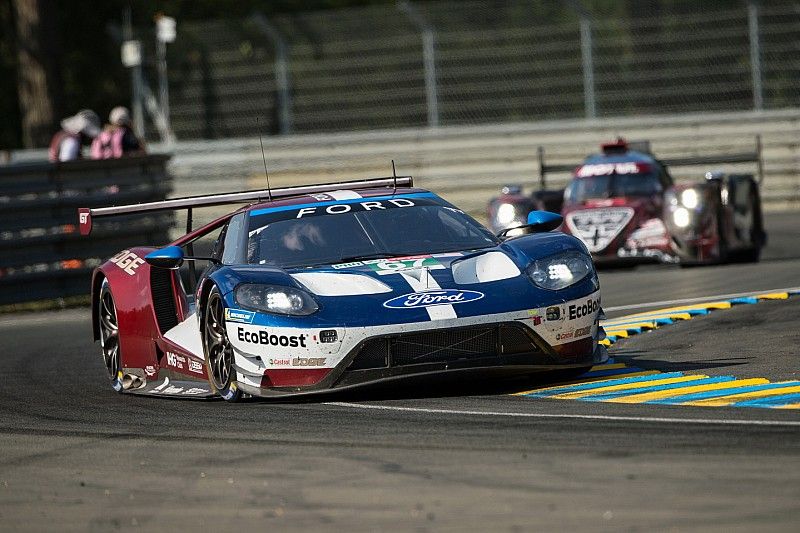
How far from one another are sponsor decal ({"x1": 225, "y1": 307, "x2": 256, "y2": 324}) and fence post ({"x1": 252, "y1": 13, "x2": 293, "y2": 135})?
1543 cm

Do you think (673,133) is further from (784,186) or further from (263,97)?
(263,97)

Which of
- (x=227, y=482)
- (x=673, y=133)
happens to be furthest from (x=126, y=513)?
(x=673, y=133)

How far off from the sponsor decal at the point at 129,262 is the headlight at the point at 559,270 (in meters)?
2.61

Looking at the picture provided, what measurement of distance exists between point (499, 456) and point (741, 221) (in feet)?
35.3

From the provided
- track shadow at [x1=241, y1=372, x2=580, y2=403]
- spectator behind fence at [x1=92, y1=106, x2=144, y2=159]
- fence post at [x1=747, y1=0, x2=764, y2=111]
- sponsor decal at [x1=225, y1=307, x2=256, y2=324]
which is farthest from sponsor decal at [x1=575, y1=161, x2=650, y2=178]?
sponsor decal at [x1=225, y1=307, x2=256, y2=324]

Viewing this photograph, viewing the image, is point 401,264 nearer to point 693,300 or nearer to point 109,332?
point 109,332

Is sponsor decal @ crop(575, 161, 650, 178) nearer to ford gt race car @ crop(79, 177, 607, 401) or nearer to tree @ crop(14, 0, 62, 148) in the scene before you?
ford gt race car @ crop(79, 177, 607, 401)

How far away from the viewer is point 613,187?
1705 cm

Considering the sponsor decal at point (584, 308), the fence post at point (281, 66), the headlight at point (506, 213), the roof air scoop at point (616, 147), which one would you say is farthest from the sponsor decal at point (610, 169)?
the sponsor decal at point (584, 308)

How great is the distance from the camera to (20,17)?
24.8m

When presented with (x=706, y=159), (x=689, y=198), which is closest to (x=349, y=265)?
(x=689, y=198)

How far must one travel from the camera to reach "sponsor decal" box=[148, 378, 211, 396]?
8820 millimetres

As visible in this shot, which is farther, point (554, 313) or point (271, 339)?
point (554, 313)

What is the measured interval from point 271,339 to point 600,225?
29.5 feet
